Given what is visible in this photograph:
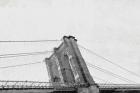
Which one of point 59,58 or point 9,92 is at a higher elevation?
point 59,58

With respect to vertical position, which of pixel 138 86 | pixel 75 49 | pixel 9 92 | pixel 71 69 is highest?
pixel 75 49

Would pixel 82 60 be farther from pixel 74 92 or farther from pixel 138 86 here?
pixel 138 86

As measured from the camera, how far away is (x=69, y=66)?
2542 cm

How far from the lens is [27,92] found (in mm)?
17938

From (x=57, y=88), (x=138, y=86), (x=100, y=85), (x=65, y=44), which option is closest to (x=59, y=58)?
(x=65, y=44)

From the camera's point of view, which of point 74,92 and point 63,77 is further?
point 63,77

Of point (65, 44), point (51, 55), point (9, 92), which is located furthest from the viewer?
point (51, 55)

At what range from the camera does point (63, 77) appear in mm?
24938

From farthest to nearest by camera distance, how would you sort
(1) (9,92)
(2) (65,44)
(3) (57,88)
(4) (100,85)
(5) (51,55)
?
(5) (51,55) → (2) (65,44) → (4) (100,85) → (3) (57,88) → (1) (9,92)

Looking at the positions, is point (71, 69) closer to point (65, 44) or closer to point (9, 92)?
point (65, 44)

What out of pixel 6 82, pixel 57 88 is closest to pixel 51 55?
pixel 57 88

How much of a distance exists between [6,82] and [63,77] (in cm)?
833

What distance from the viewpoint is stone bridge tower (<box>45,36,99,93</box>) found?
2170 centimetres

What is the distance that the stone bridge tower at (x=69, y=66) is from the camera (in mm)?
21703
